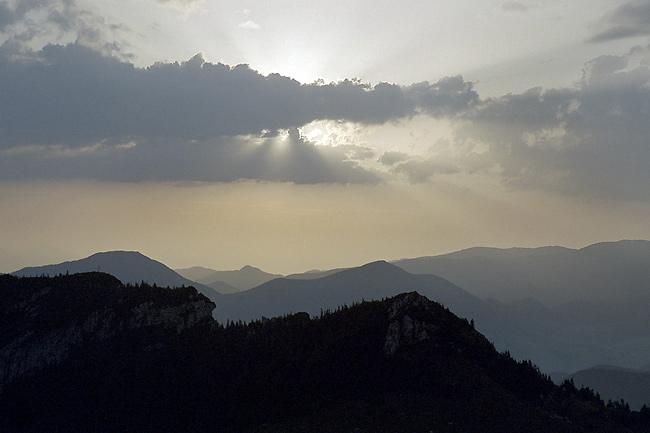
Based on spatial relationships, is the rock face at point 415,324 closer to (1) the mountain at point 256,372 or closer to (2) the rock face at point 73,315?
(1) the mountain at point 256,372

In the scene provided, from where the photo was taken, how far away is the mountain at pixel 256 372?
189 ft

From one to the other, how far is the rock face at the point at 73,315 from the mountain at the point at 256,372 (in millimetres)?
243

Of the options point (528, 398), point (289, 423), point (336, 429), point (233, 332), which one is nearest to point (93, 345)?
point (233, 332)

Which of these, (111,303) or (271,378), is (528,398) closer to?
(271,378)

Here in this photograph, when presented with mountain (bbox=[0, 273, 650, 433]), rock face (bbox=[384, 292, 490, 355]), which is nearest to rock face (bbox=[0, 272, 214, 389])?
mountain (bbox=[0, 273, 650, 433])

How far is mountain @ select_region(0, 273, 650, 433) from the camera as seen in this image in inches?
2272

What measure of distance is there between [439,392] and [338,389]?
1440 centimetres

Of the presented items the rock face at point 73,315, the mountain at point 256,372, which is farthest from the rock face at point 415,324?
the rock face at point 73,315

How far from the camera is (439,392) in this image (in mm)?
58500

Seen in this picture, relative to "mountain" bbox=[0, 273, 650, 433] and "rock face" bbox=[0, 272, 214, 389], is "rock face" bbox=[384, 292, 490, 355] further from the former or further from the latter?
"rock face" bbox=[0, 272, 214, 389]

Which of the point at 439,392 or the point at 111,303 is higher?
the point at 111,303

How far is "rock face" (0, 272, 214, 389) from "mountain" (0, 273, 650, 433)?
24 centimetres

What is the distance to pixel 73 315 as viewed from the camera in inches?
3374

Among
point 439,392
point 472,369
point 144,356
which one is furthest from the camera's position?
point 144,356
